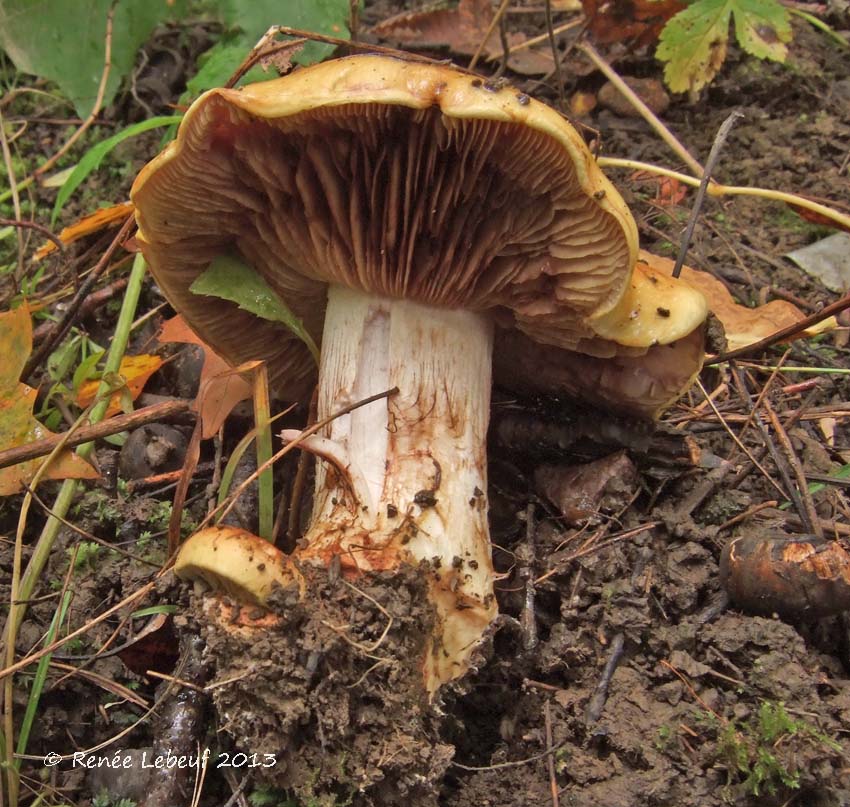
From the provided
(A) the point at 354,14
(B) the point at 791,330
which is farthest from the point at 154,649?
(A) the point at 354,14

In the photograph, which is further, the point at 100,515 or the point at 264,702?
the point at 100,515

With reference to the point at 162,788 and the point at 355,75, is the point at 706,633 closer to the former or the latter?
the point at 162,788

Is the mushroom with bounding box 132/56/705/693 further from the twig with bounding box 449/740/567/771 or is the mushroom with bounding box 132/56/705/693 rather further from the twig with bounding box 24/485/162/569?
the twig with bounding box 24/485/162/569

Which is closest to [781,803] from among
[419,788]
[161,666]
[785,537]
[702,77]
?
[785,537]

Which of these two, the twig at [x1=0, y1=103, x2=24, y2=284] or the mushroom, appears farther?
the twig at [x1=0, y1=103, x2=24, y2=284]

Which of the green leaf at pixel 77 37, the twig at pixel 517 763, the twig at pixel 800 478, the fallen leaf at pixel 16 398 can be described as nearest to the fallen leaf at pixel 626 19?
the green leaf at pixel 77 37

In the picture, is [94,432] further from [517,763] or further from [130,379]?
[517,763]

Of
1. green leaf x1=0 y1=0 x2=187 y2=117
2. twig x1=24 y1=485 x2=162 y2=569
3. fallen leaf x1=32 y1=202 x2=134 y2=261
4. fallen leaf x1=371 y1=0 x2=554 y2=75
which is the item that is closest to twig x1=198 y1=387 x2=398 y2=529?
twig x1=24 y1=485 x2=162 y2=569
